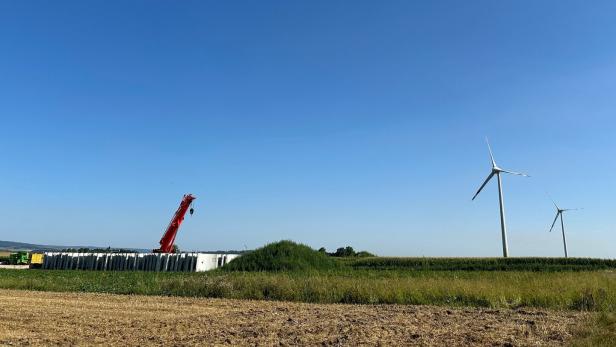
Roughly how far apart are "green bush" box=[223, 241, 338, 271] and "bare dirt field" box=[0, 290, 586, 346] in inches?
903

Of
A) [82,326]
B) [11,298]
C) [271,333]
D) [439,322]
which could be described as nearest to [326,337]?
[271,333]

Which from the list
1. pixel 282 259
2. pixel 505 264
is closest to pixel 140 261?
pixel 282 259

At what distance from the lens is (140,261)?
48500 mm

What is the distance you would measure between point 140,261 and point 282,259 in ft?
50.8

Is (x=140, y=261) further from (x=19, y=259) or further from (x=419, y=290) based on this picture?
(x=419, y=290)

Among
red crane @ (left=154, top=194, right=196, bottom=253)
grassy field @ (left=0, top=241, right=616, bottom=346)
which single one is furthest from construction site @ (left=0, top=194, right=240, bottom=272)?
grassy field @ (left=0, top=241, right=616, bottom=346)

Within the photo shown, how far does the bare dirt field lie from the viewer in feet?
34.6

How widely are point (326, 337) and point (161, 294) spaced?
1267 cm

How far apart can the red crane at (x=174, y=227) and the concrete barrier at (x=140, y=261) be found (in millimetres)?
3417

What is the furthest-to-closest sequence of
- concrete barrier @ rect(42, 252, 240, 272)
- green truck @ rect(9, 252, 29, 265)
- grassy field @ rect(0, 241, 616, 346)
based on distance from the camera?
1. green truck @ rect(9, 252, 29, 265)
2. concrete barrier @ rect(42, 252, 240, 272)
3. grassy field @ rect(0, 241, 616, 346)

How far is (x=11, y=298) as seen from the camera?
19.7 meters

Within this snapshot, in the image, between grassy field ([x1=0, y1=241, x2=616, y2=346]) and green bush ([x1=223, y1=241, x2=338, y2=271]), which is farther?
green bush ([x1=223, y1=241, x2=338, y2=271])

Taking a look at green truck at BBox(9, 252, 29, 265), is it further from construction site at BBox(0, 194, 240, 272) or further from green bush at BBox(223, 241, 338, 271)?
green bush at BBox(223, 241, 338, 271)

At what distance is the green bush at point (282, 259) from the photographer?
39.9 meters
